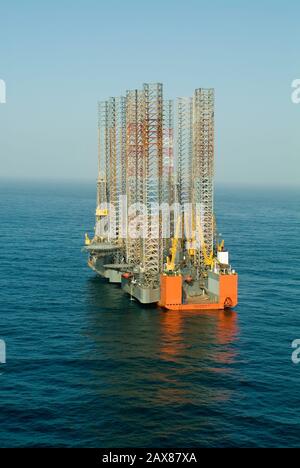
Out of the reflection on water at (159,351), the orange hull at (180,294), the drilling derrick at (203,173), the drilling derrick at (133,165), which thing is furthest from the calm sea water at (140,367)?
the drilling derrick at (203,173)

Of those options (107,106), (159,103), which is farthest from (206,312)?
(107,106)

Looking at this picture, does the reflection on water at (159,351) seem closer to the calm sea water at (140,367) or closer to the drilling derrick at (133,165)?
the calm sea water at (140,367)

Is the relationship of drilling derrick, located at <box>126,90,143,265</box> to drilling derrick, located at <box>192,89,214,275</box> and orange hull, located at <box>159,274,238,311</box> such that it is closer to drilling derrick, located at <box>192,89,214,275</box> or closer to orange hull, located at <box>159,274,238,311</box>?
drilling derrick, located at <box>192,89,214,275</box>

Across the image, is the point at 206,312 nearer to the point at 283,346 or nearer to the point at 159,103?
the point at 283,346

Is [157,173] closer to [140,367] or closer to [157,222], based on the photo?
[157,222]

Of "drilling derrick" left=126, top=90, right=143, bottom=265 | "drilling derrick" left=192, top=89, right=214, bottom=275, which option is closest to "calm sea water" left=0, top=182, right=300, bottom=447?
"drilling derrick" left=126, top=90, right=143, bottom=265

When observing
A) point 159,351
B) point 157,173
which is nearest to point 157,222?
point 157,173
